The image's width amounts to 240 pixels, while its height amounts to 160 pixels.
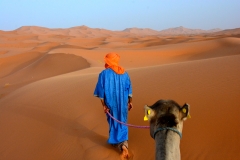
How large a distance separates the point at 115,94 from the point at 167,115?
2.08 metres

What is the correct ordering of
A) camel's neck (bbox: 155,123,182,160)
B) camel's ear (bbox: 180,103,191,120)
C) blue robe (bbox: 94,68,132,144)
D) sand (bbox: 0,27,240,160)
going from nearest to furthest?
camel's neck (bbox: 155,123,182,160)
camel's ear (bbox: 180,103,191,120)
blue robe (bbox: 94,68,132,144)
sand (bbox: 0,27,240,160)

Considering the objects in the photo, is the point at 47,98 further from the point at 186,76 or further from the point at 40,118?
the point at 186,76

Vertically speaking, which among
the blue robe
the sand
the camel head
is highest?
the camel head

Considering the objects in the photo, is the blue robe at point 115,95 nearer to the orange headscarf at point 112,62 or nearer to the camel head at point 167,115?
the orange headscarf at point 112,62

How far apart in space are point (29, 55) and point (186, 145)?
20.9 meters

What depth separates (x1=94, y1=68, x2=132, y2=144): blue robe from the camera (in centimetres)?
385

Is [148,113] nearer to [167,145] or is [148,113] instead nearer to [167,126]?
[167,126]

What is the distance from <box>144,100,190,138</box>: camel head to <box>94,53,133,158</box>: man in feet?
6.23

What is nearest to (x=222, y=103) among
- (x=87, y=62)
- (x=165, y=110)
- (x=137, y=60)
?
(x=165, y=110)

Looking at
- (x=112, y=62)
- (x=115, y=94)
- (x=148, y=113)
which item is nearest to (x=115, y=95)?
(x=115, y=94)

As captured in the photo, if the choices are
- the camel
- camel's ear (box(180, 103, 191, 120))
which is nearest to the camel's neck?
the camel

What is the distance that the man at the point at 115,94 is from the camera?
3.86 m

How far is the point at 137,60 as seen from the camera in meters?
17.8

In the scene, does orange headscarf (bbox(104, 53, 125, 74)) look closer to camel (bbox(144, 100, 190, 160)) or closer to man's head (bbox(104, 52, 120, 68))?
man's head (bbox(104, 52, 120, 68))
